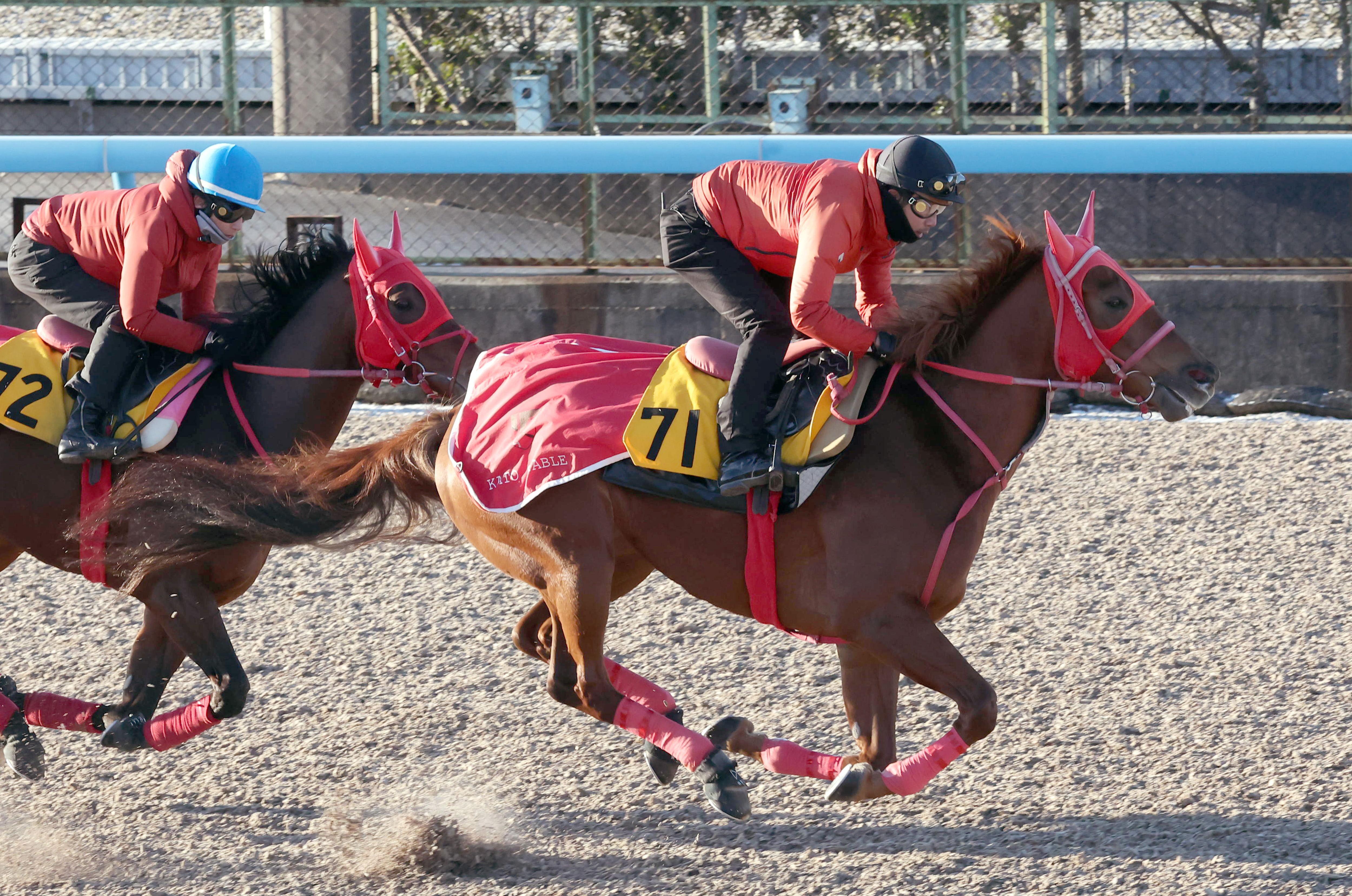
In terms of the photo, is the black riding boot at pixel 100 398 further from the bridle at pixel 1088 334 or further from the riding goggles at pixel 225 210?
the bridle at pixel 1088 334

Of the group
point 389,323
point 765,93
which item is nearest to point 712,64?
point 765,93

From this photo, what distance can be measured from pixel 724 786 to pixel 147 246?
87.6 inches

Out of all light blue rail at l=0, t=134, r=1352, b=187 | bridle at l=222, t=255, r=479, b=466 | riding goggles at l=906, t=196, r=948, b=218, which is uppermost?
light blue rail at l=0, t=134, r=1352, b=187

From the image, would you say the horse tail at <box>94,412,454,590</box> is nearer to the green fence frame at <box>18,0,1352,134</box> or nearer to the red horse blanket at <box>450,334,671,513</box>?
the red horse blanket at <box>450,334,671,513</box>

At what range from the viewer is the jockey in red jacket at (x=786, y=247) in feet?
11.5

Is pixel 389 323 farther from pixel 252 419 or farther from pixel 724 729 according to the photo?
pixel 724 729

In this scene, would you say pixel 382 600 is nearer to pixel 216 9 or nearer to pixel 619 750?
pixel 619 750

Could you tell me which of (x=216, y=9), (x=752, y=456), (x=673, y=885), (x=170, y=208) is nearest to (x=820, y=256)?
(x=752, y=456)

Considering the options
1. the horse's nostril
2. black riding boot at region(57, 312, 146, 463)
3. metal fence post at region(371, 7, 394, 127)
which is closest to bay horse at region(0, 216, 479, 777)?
black riding boot at region(57, 312, 146, 463)

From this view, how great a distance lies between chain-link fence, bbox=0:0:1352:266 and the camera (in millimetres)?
7449

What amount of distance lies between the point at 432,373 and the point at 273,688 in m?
1.27

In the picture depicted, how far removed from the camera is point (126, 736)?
→ 4.06 m

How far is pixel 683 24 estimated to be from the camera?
7.59 m

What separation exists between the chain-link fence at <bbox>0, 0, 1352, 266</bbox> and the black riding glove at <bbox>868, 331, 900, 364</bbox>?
164 inches
